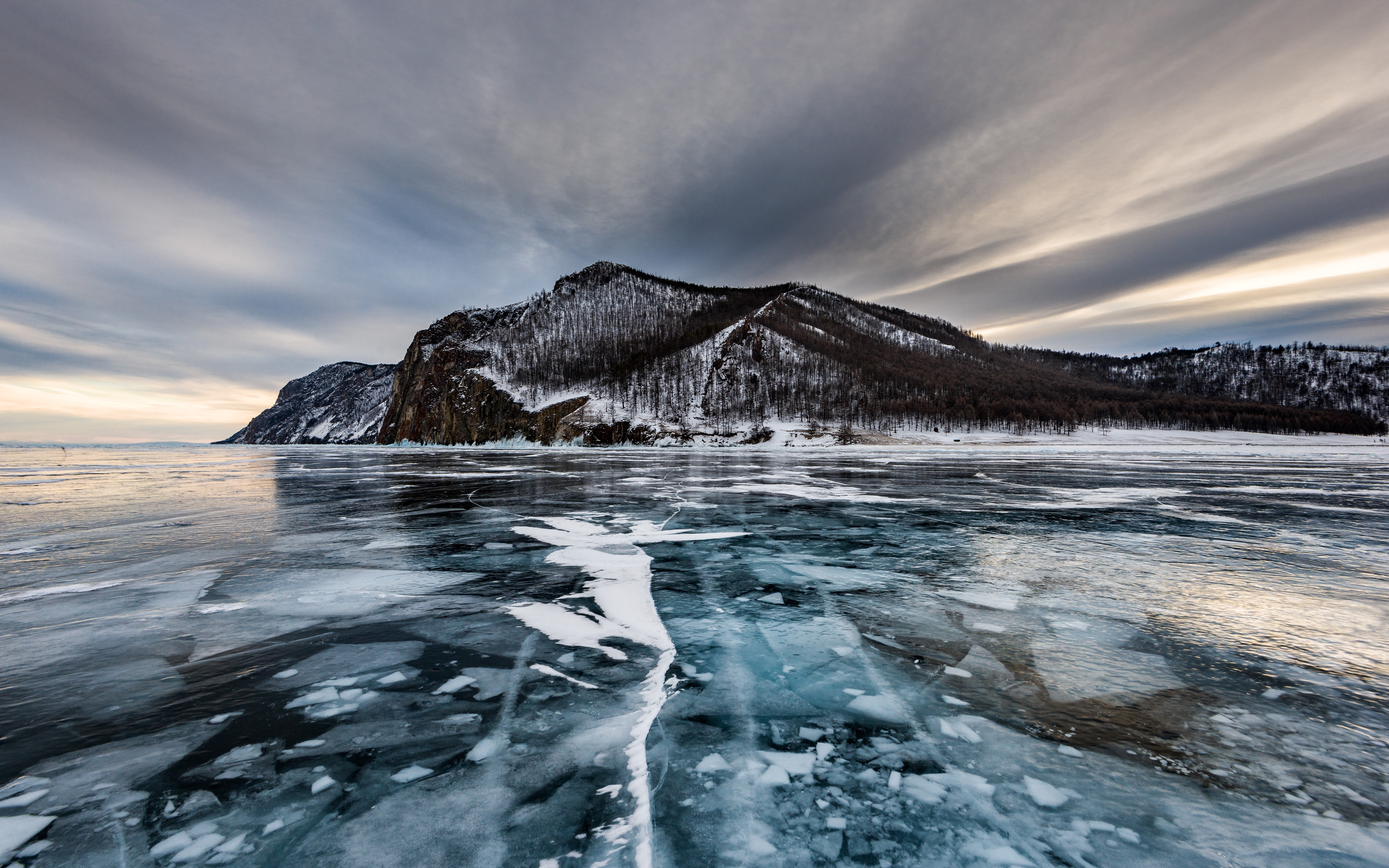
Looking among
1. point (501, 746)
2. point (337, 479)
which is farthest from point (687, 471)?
point (501, 746)

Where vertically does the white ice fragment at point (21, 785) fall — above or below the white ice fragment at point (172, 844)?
above

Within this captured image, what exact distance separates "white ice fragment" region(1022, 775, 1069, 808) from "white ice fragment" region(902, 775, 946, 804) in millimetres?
378

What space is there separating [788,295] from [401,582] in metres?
183

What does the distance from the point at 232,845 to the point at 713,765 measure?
204 centimetres

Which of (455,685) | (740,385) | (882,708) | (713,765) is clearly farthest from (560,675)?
(740,385)

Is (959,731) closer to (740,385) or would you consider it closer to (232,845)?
(232,845)

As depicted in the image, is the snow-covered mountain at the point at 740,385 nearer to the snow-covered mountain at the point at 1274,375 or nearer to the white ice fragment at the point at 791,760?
the snow-covered mountain at the point at 1274,375

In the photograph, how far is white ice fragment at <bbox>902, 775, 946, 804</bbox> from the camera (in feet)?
7.94

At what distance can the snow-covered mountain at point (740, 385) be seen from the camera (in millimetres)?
99312

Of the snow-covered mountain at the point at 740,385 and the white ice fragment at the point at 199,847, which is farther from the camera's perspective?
the snow-covered mountain at the point at 740,385

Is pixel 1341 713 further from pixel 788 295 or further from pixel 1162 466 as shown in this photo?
pixel 788 295

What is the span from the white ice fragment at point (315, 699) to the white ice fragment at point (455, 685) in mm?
638

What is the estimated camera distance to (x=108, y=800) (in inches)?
94.0

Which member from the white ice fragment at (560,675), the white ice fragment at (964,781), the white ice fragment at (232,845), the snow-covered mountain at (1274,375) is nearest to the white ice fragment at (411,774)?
the white ice fragment at (232,845)
